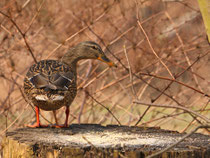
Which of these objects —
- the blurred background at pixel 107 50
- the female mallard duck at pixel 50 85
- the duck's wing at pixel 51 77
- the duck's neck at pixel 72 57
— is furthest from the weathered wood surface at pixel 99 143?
the duck's neck at pixel 72 57

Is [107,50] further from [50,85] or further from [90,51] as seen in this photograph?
[50,85]

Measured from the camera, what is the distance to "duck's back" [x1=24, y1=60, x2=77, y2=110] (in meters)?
4.29

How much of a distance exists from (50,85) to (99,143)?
949mm

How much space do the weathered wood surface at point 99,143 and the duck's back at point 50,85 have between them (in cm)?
31

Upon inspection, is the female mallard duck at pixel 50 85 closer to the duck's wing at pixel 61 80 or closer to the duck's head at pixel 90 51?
the duck's wing at pixel 61 80

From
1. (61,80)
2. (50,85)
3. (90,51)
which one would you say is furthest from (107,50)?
(50,85)

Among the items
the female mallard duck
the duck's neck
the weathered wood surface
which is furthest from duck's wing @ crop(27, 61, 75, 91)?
the duck's neck

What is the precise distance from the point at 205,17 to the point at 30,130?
211 cm

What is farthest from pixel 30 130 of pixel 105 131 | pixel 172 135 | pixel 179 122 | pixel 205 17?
pixel 179 122

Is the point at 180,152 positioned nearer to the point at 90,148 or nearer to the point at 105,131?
the point at 90,148

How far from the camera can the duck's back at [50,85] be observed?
4.29 metres

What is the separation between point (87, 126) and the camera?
15.1 ft

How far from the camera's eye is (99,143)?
3615 mm

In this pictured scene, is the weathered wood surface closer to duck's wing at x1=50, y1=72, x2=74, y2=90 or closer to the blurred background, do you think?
duck's wing at x1=50, y1=72, x2=74, y2=90
